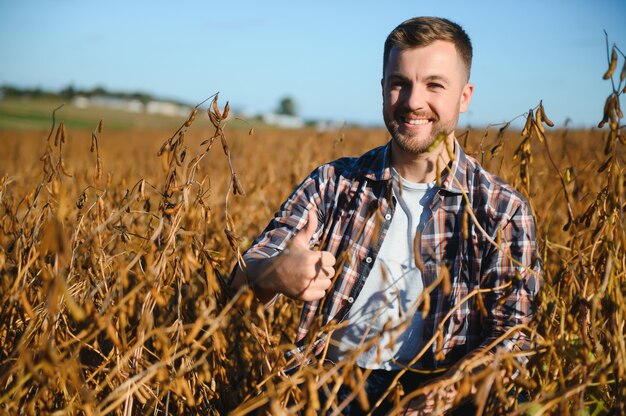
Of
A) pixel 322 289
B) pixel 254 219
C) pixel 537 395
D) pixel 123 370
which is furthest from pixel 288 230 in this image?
pixel 254 219

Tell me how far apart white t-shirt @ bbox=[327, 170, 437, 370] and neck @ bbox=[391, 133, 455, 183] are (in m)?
0.03

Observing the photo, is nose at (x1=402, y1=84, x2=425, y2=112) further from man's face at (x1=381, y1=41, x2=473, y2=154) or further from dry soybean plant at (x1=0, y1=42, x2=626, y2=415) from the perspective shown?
dry soybean plant at (x1=0, y1=42, x2=626, y2=415)

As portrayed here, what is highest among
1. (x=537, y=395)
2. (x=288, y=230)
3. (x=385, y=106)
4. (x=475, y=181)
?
(x=385, y=106)

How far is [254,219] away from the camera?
3.45 metres

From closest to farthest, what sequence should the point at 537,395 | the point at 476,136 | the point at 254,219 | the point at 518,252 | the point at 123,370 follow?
the point at 537,395 < the point at 123,370 < the point at 518,252 < the point at 254,219 < the point at 476,136

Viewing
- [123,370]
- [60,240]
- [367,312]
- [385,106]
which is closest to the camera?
[60,240]

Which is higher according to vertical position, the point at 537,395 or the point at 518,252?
the point at 518,252

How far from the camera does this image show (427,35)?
1.63m

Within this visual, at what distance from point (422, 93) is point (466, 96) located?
27 centimetres

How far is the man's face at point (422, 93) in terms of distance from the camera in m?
1.63

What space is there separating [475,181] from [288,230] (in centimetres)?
69

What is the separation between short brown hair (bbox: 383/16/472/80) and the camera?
5.37ft

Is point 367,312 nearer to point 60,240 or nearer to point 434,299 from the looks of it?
point 434,299

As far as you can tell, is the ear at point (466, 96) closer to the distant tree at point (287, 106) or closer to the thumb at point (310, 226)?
the thumb at point (310, 226)
